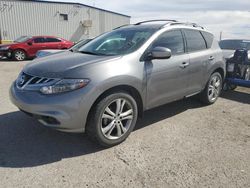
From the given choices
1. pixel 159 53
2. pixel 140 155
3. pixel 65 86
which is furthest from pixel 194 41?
pixel 65 86

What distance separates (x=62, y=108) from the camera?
3.18 metres

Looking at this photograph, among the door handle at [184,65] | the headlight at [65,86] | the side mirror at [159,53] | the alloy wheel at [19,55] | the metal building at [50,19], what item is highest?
the metal building at [50,19]

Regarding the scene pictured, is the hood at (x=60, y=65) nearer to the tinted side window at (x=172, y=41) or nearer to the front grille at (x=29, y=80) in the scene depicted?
the front grille at (x=29, y=80)

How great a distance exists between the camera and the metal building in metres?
21.5

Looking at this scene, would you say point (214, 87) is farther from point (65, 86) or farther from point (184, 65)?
point (65, 86)

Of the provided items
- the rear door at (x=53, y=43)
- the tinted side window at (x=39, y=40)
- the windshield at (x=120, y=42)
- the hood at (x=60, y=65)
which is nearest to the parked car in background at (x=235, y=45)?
the windshield at (x=120, y=42)

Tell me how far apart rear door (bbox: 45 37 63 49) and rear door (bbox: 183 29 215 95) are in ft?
39.9

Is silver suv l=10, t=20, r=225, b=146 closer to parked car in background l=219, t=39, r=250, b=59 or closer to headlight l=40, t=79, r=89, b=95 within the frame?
headlight l=40, t=79, r=89, b=95

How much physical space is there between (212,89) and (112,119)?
2895mm

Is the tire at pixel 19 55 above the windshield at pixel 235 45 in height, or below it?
below

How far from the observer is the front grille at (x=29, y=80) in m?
3.35

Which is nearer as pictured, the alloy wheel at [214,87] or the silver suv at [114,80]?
the silver suv at [114,80]

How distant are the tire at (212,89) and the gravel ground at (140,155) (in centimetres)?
73

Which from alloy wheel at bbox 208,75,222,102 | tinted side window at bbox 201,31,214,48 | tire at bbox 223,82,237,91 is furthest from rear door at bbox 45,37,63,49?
alloy wheel at bbox 208,75,222,102
